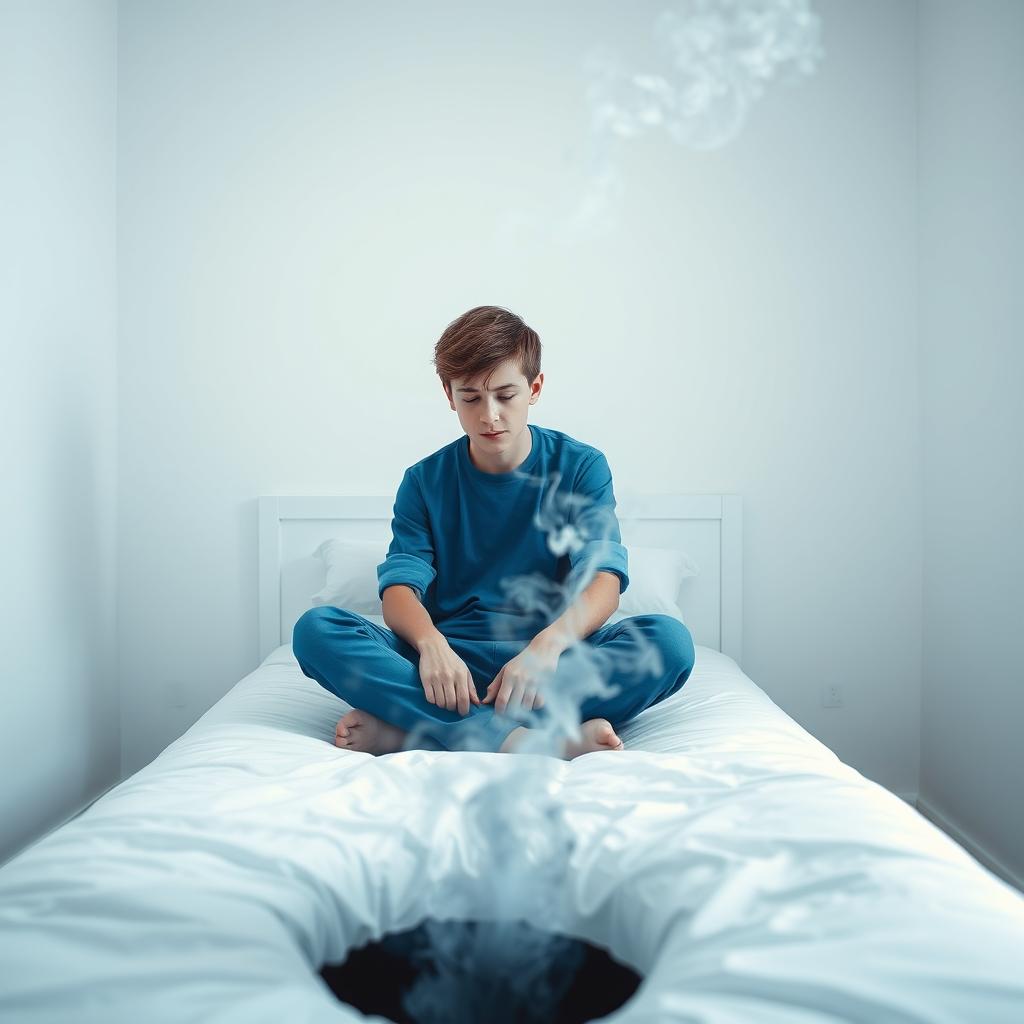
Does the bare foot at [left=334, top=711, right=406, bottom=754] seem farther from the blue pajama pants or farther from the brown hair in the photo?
the brown hair

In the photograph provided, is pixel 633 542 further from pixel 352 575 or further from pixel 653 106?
pixel 653 106

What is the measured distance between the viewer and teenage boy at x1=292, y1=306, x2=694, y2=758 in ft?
4.80

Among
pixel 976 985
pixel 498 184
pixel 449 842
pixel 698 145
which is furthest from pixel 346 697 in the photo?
pixel 698 145

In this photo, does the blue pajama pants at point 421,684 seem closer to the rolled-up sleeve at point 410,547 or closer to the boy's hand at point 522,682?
the boy's hand at point 522,682

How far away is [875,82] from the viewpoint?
2506mm

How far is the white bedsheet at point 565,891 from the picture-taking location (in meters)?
0.68

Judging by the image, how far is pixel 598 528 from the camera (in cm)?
178

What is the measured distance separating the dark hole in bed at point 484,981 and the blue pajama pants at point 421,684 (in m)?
0.55

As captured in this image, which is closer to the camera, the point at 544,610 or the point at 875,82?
the point at 544,610

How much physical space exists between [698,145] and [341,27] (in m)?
1.07

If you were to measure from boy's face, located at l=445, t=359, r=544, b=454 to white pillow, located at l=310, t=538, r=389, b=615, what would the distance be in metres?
0.61

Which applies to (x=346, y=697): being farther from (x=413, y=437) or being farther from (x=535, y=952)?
(x=413, y=437)

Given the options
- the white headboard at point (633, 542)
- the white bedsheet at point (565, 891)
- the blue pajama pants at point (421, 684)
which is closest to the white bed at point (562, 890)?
the white bedsheet at point (565, 891)

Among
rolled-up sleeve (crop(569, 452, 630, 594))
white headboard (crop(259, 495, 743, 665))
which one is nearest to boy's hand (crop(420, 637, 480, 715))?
rolled-up sleeve (crop(569, 452, 630, 594))
